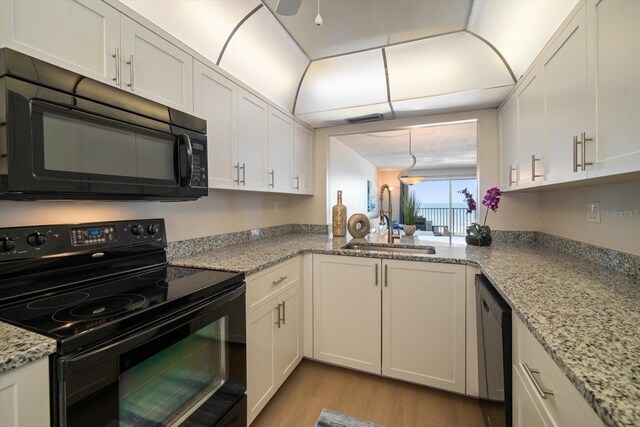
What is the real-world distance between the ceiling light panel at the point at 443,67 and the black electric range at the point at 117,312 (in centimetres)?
186

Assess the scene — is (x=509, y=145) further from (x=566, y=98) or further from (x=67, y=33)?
(x=67, y=33)

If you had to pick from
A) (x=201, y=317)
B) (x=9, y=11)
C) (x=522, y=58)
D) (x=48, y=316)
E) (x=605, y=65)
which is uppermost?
(x=522, y=58)

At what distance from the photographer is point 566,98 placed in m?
1.22

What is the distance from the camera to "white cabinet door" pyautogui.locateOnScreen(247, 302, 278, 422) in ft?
4.78

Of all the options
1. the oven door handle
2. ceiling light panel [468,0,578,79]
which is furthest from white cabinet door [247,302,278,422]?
ceiling light panel [468,0,578,79]

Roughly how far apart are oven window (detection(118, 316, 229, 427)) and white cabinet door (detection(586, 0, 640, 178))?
1.59m

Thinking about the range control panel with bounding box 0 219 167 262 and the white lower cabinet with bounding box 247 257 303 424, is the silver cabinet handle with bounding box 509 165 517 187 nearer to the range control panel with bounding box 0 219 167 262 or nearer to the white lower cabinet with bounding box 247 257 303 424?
the white lower cabinet with bounding box 247 257 303 424

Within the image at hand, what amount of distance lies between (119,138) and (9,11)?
43cm

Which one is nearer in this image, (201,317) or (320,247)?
(201,317)

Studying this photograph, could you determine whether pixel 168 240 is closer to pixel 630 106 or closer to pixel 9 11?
pixel 9 11

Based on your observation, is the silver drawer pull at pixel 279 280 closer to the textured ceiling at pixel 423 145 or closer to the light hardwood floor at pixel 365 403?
the light hardwood floor at pixel 365 403

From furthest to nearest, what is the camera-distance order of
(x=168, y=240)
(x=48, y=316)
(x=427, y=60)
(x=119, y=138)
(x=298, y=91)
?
(x=298, y=91) → (x=427, y=60) → (x=168, y=240) → (x=119, y=138) → (x=48, y=316)

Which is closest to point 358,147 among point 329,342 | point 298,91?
point 298,91

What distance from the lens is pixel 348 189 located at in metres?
4.50
